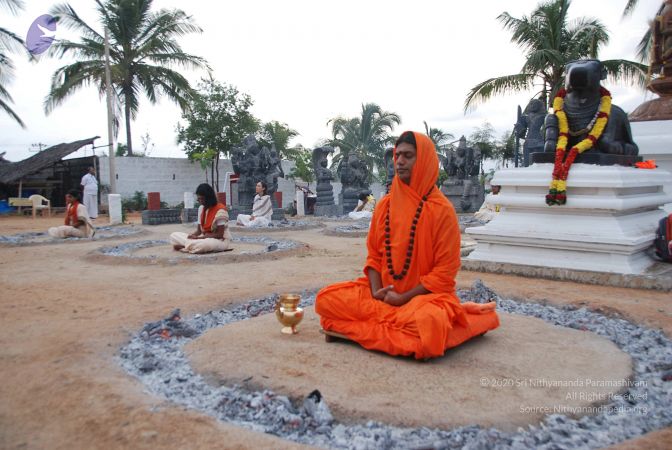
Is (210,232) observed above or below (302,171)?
below

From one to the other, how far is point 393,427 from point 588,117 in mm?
6196

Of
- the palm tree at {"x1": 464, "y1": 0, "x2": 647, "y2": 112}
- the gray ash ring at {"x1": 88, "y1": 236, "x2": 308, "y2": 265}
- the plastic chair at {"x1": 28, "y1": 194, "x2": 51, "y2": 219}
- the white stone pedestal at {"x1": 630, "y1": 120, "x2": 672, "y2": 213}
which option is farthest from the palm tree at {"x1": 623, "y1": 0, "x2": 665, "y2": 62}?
the plastic chair at {"x1": 28, "y1": 194, "x2": 51, "y2": 219}

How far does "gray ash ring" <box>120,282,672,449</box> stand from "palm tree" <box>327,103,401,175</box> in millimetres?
31184

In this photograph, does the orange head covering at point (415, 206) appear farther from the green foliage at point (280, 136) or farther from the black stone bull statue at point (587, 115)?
the green foliage at point (280, 136)

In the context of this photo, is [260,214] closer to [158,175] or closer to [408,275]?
[158,175]

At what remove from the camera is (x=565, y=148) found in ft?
22.7

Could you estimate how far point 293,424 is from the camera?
98.1 inches

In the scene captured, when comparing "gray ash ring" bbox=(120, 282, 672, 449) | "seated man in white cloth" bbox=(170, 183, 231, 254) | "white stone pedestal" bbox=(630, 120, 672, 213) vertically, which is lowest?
"gray ash ring" bbox=(120, 282, 672, 449)

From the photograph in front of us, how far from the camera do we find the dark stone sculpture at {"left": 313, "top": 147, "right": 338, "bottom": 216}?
22109 millimetres

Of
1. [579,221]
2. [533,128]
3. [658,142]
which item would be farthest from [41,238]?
[658,142]

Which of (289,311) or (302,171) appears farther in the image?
(302,171)

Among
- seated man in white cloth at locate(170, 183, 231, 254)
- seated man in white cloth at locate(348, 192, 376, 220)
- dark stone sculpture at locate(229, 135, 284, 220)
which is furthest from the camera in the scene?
dark stone sculpture at locate(229, 135, 284, 220)

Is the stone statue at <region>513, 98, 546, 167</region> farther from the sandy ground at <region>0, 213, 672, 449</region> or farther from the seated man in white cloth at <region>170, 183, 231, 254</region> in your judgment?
the seated man in white cloth at <region>170, 183, 231, 254</region>


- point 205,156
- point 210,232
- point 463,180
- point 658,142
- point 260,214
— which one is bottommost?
point 210,232
